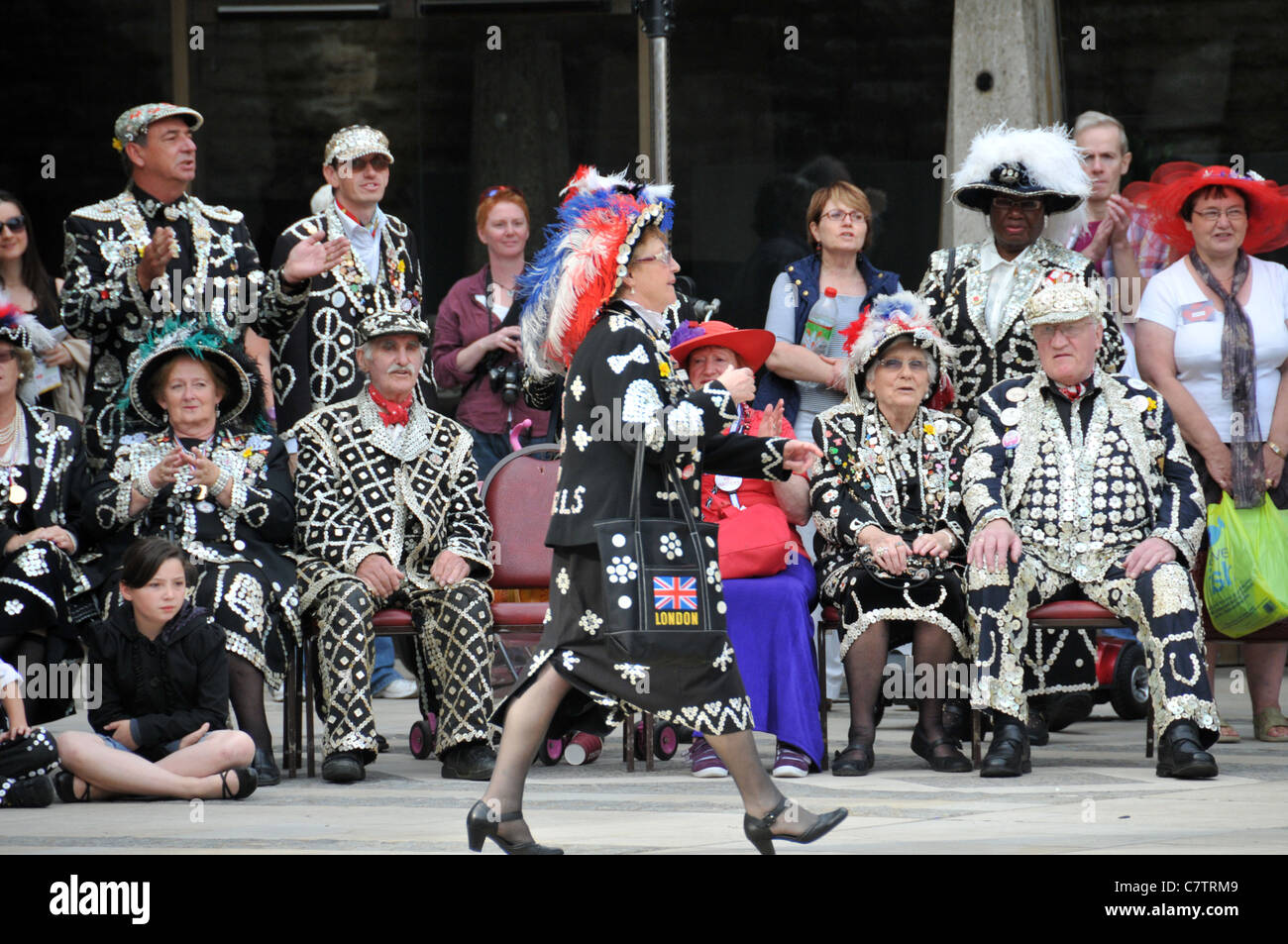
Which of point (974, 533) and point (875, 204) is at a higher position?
point (875, 204)

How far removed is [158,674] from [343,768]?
27.3 inches

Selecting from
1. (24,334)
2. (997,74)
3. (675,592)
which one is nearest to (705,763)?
(675,592)

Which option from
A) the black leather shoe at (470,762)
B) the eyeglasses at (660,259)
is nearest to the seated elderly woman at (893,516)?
the black leather shoe at (470,762)

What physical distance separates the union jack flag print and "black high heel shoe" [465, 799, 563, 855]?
64 centimetres

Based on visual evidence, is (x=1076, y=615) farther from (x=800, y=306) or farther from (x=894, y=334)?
(x=800, y=306)

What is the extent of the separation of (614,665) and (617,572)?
9.4 inches

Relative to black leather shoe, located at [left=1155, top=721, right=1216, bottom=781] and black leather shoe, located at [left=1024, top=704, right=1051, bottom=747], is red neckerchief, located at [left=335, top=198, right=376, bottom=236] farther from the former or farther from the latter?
black leather shoe, located at [left=1155, top=721, right=1216, bottom=781]

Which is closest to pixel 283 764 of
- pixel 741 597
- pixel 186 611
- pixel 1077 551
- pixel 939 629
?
pixel 186 611

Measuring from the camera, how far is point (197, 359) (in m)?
7.16

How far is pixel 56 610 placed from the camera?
6.91m

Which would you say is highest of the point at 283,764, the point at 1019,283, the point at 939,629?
the point at 1019,283

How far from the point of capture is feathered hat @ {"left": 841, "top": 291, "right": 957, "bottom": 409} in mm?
7223

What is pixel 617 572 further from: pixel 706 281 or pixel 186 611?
pixel 706 281

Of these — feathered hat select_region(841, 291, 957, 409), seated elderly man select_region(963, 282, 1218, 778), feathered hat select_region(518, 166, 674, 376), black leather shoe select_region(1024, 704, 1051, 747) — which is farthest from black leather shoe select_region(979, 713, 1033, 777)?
feathered hat select_region(518, 166, 674, 376)
